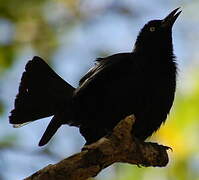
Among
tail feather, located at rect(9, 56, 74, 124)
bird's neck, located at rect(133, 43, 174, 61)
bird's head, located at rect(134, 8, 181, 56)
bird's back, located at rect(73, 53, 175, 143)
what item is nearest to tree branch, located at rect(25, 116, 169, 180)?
bird's back, located at rect(73, 53, 175, 143)

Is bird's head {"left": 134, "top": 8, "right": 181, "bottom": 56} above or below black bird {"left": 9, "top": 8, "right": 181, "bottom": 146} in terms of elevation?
above

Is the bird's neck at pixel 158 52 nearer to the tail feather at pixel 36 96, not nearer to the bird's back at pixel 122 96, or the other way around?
the bird's back at pixel 122 96

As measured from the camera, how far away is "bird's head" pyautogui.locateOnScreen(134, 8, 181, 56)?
6.35 meters

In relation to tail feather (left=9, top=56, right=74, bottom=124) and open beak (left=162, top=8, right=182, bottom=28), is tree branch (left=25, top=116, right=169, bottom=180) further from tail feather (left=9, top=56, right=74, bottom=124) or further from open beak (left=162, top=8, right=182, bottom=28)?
open beak (left=162, top=8, right=182, bottom=28)

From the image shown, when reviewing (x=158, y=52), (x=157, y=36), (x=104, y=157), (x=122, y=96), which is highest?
(x=157, y=36)

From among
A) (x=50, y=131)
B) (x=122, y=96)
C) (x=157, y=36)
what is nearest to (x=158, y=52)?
(x=157, y=36)

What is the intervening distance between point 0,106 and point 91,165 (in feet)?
7.82

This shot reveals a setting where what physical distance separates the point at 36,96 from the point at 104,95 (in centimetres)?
67

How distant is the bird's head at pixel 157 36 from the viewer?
20.8 ft

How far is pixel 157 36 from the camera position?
6.52m

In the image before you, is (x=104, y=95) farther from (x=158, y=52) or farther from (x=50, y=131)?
(x=158, y=52)

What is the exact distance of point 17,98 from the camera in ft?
19.8

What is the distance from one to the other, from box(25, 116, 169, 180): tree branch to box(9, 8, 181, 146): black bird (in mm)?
577

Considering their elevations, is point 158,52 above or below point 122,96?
above
